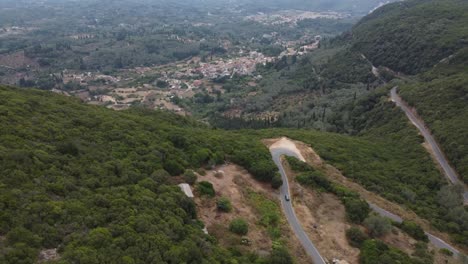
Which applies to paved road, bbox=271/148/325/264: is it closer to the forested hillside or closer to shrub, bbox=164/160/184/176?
the forested hillside

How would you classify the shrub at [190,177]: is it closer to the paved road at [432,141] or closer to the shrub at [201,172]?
the shrub at [201,172]

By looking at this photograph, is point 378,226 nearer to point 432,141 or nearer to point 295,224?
point 295,224

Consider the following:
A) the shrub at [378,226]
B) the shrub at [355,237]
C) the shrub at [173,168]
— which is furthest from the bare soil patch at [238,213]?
the shrub at [378,226]

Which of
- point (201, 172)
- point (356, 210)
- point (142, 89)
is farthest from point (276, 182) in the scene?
point (142, 89)

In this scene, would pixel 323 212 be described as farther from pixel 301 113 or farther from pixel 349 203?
pixel 301 113

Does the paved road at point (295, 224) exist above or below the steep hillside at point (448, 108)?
below
